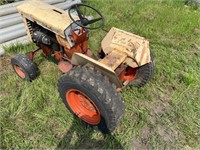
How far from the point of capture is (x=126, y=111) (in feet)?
10.6

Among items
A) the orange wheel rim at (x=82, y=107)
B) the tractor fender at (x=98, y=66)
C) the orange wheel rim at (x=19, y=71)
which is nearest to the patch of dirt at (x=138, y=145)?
the orange wheel rim at (x=82, y=107)

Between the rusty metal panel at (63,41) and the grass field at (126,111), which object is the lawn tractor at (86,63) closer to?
the rusty metal panel at (63,41)

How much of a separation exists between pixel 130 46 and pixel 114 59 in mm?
304

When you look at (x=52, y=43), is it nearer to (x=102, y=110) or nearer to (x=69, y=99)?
(x=69, y=99)

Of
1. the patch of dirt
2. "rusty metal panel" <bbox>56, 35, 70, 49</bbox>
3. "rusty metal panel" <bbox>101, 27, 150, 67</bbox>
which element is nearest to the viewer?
the patch of dirt

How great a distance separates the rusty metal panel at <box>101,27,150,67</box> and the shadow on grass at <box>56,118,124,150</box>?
3.15 feet

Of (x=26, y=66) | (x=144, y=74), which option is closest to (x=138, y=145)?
(x=144, y=74)

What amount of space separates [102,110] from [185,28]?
3.44 m

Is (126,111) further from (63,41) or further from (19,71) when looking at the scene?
(19,71)

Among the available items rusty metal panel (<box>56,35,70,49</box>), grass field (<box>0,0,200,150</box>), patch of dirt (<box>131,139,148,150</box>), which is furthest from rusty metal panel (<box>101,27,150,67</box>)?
patch of dirt (<box>131,139,148,150</box>)

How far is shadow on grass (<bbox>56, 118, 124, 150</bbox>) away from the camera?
2816mm

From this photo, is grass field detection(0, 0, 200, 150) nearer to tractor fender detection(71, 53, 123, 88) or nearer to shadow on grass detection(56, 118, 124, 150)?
shadow on grass detection(56, 118, 124, 150)

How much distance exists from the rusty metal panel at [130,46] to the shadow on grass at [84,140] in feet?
3.15

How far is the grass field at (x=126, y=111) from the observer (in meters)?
2.85
